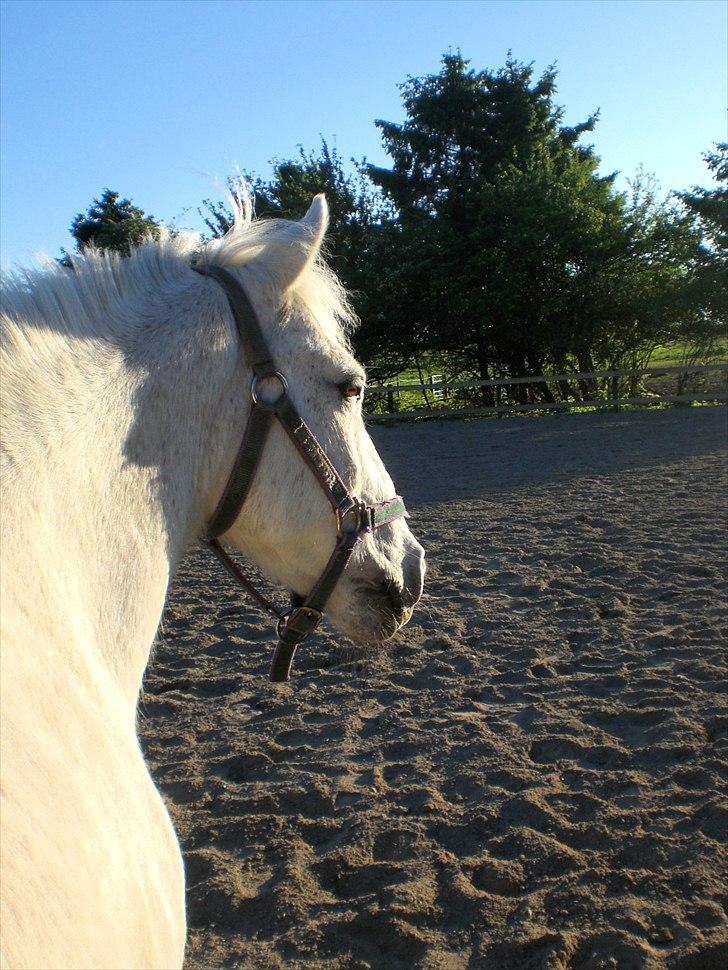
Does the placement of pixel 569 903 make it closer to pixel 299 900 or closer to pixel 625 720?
pixel 299 900

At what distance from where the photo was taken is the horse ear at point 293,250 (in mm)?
1543

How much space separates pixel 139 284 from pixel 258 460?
44cm

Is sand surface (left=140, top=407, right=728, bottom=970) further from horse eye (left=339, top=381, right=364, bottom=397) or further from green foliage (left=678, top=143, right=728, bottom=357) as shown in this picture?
green foliage (left=678, top=143, right=728, bottom=357)

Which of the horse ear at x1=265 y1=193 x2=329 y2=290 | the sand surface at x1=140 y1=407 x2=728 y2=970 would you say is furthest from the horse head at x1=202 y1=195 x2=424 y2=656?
the sand surface at x1=140 y1=407 x2=728 y2=970

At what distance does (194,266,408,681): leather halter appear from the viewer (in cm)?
149

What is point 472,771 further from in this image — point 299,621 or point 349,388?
point 349,388

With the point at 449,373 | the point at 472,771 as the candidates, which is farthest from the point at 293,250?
the point at 449,373

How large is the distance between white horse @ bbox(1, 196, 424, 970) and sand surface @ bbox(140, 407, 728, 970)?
5.16 ft

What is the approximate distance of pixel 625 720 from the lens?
13.2 feet

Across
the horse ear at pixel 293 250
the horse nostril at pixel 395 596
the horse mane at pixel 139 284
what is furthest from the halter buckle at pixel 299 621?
the horse ear at pixel 293 250

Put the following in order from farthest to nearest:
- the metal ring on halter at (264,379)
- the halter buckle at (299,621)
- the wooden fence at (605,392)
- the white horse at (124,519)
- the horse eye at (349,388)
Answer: the wooden fence at (605,392)
the halter buckle at (299,621)
the horse eye at (349,388)
the metal ring on halter at (264,379)
the white horse at (124,519)

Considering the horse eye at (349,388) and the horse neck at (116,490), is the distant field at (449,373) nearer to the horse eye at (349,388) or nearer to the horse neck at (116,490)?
the horse eye at (349,388)

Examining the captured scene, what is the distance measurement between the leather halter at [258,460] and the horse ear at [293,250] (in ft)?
0.32

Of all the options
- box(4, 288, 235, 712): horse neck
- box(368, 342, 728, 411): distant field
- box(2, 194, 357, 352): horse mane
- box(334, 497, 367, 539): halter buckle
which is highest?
box(2, 194, 357, 352): horse mane
